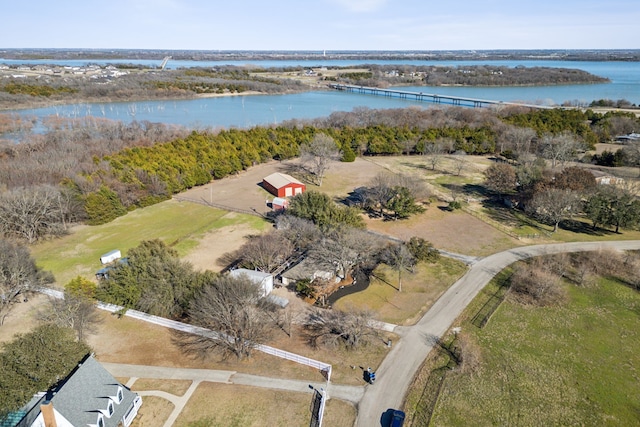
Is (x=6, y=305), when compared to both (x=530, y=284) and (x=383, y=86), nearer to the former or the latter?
(x=530, y=284)

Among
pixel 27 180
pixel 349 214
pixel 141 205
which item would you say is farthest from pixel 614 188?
A: pixel 27 180

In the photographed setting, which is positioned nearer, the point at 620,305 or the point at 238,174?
the point at 620,305

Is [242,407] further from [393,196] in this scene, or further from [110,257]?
[393,196]

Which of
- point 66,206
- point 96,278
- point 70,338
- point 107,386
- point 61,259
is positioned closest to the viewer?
point 107,386

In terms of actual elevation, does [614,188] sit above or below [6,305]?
above

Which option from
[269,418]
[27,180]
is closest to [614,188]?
[269,418]

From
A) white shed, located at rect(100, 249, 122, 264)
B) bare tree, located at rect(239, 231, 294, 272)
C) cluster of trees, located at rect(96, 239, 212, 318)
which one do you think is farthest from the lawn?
white shed, located at rect(100, 249, 122, 264)

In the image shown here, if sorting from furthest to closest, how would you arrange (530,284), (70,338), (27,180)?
(27,180) → (530,284) → (70,338)

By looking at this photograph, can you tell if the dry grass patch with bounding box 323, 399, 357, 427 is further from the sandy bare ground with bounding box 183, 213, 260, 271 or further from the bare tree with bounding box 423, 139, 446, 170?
the bare tree with bounding box 423, 139, 446, 170

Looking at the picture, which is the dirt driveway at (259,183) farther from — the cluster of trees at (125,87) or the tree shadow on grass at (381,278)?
the cluster of trees at (125,87)
